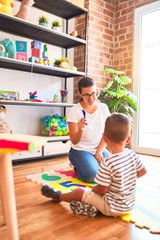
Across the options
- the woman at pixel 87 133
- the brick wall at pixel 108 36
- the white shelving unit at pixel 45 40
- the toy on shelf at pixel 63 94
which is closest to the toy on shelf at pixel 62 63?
the white shelving unit at pixel 45 40

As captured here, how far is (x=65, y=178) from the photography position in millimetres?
1725

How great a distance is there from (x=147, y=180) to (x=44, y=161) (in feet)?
3.44

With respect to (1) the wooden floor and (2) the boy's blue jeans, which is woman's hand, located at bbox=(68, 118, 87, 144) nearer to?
(2) the boy's blue jeans

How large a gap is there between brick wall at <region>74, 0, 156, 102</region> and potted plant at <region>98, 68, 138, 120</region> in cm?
33

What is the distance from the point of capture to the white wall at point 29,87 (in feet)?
8.06

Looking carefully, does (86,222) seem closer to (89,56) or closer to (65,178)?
(65,178)

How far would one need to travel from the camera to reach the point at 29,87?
8.66ft

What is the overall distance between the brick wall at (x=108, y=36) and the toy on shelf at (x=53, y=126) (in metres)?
0.73

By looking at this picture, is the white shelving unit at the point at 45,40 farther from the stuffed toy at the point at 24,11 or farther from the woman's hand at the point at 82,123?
the woman's hand at the point at 82,123

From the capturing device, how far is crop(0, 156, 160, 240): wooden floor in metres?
0.94

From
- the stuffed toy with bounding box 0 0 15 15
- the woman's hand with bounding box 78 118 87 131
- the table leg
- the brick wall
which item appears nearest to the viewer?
the table leg

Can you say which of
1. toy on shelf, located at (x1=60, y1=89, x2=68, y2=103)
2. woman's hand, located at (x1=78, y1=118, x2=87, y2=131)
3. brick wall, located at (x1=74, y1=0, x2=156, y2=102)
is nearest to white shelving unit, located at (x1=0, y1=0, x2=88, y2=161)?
toy on shelf, located at (x1=60, y1=89, x2=68, y2=103)

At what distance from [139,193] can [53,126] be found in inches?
53.8

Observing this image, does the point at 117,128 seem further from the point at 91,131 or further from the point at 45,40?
the point at 45,40
